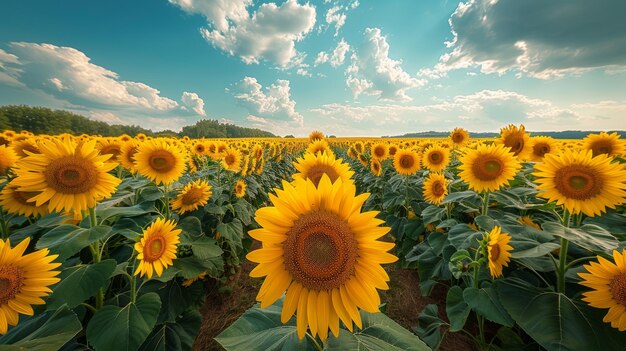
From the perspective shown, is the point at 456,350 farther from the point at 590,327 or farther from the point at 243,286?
the point at 243,286

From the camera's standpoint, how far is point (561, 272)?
2348mm

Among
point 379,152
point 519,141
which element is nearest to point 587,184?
point 519,141

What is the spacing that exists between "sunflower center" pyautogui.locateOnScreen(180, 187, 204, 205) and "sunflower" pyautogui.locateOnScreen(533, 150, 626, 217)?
441 centimetres

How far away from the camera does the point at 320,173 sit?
2.20 metres

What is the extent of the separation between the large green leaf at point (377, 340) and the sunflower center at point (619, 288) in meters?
1.45

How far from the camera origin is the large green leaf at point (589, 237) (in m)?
1.93

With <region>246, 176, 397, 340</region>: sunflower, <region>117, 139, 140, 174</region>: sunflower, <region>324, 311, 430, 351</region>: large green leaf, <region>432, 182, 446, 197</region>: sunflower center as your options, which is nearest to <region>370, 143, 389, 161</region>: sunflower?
<region>432, 182, 446, 197</region>: sunflower center

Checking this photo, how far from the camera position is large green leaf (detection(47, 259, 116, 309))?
185 cm

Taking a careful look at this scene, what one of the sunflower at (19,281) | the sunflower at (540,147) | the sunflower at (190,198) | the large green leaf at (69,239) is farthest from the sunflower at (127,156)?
the sunflower at (540,147)

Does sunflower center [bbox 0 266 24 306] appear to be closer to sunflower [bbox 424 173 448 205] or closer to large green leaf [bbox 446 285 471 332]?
large green leaf [bbox 446 285 471 332]

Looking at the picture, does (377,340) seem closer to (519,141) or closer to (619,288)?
(619,288)

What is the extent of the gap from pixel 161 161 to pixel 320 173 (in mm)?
2735

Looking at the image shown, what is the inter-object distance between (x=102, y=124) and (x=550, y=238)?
59704mm

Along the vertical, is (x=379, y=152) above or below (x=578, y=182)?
below
